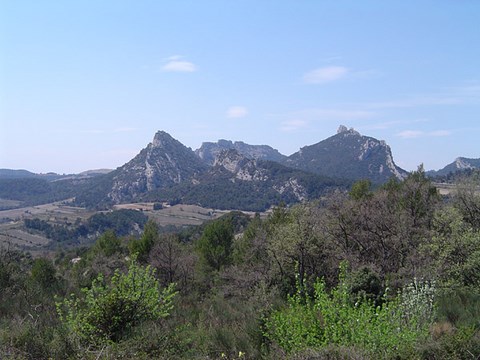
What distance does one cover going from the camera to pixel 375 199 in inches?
1242

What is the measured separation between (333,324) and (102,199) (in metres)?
200

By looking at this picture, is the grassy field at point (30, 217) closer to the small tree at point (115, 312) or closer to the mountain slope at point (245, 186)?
the mountain slope at point (245, 186)

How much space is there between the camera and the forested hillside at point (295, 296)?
8.19 metres

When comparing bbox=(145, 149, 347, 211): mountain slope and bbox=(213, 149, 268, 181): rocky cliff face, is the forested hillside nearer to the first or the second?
bbox=(145, 149, 347, 211): mountain slope

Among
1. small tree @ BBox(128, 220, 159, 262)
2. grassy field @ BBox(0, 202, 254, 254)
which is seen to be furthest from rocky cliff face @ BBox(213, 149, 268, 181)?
small tree @ BBox(128, 220, 159, 262)

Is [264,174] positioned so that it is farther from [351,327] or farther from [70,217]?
[351,327]

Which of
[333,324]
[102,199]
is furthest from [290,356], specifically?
[102,199]

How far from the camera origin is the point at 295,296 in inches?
428

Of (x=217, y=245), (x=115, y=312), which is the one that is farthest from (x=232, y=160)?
(x=115, y=312)

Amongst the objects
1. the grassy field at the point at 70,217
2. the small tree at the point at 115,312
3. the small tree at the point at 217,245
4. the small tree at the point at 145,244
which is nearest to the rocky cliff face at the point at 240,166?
the grassy field at the point at 70,217

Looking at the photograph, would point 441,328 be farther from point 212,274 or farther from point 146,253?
point 146,253

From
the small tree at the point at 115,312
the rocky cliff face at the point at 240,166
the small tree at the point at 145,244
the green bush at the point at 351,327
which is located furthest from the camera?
the rocky cliff face at the point at 240,166

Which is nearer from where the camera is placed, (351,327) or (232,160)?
(351,327)

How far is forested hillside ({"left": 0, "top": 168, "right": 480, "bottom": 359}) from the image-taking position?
26.9 ft
